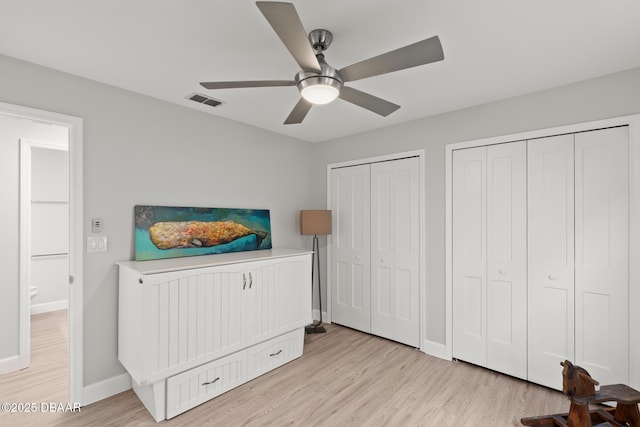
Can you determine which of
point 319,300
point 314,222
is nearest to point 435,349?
point 319,300

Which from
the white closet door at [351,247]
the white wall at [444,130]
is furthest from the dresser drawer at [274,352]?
the white wall at [444,130]

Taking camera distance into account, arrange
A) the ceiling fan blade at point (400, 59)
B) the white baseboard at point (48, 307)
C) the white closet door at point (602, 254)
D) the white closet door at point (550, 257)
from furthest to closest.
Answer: the white baseboard at point (48, 307)
the white closet door at point (550, 257)
the white closet door at point (602, 254)
the ceiling fan blade at point (400, 59)

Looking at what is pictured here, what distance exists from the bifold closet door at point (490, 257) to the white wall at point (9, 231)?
4.02 metres

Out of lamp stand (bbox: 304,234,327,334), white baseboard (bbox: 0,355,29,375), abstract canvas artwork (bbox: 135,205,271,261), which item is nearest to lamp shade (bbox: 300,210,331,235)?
lamp stand (bbox: 304,234,327,334)

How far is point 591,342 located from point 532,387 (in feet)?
1.92

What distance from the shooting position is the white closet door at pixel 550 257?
2.42 metres

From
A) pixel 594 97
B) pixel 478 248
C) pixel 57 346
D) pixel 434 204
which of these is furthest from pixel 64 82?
pixel 594 97

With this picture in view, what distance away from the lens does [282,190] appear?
152 inches

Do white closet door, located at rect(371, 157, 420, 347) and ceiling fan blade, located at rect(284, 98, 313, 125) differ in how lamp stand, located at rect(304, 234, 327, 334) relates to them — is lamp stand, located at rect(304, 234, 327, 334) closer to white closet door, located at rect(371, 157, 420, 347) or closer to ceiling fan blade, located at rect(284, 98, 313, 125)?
white closet door, located at rect(371, 157, 420, 347)

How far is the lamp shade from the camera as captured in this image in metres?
3.71

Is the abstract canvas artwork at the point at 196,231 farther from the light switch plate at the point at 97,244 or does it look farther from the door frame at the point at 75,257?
the door frame at the point at 75,257

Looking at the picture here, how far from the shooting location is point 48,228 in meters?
4.60

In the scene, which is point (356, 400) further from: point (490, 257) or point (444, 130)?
point (444, 130)

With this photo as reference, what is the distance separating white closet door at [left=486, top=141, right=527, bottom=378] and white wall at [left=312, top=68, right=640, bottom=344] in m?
0.25
